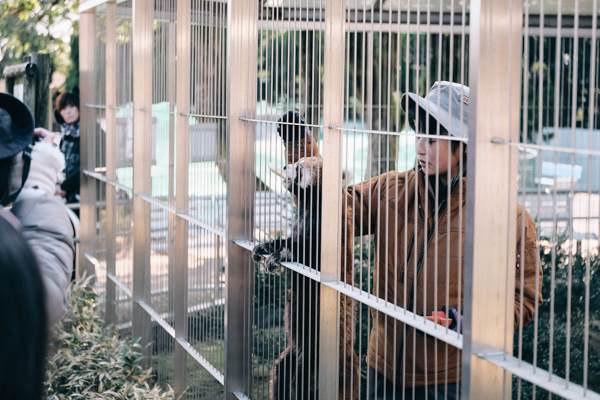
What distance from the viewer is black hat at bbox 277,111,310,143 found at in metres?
3.01

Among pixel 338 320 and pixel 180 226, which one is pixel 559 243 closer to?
pixel 180 226

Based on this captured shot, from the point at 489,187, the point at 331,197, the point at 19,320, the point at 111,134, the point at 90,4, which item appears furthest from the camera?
the point at 90,4

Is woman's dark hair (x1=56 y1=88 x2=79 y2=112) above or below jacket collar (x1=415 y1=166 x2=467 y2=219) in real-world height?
above

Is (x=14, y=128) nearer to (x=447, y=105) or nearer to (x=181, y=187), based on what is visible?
(x=447, y=105)

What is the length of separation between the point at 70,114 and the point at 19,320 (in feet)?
24.4

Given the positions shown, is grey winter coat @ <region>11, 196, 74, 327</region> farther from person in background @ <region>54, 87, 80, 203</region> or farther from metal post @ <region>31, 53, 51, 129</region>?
person in background @ <region>54, 87, 80, 203</region>

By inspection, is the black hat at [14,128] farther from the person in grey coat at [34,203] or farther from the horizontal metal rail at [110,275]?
the horizontal metal rail at [110,275]

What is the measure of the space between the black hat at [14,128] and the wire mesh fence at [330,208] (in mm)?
1005

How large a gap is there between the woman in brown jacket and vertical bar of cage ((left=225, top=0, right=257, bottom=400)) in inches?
35.4

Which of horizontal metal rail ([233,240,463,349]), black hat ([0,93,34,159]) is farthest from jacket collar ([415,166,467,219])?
black hat ([0,93,34,159])

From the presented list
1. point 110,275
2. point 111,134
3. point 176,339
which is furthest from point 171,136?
point 110,275

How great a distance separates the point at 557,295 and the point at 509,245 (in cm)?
521

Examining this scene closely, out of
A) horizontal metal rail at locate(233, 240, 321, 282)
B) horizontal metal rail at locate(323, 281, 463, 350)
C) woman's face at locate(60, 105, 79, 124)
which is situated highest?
woman's face at locate(60, 105, 79, 124)

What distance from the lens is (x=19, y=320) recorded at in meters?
1.12
